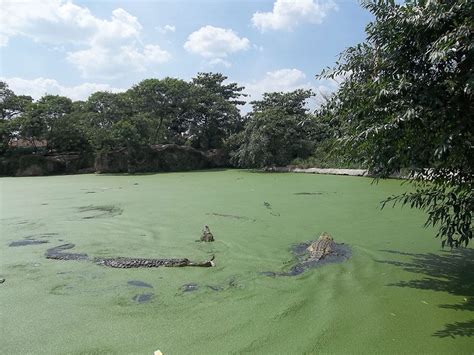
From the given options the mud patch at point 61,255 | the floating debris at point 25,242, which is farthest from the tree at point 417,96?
the floating debris at point 25,242

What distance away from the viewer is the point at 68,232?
4.82 metres

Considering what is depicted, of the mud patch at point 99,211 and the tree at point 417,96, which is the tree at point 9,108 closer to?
the mud patch at point 99,211

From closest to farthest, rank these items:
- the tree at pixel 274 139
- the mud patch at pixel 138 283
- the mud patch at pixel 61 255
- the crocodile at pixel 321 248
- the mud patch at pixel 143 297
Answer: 1. the mud patch at pixel 143 297
2. the mud patch at pixel 138 283
3. the crocodile at pixel 321 248
4. the mud patch at pixel 61 255
5. the tree at pixel 274 139

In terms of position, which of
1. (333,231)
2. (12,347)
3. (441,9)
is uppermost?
(441,9)

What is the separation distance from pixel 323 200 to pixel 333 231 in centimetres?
234

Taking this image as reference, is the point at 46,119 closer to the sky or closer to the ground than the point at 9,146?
closer to the sky

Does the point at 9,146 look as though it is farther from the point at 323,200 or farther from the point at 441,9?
the point at 441,9

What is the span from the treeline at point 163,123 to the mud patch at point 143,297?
11.3 m

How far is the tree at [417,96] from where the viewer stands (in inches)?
88.3

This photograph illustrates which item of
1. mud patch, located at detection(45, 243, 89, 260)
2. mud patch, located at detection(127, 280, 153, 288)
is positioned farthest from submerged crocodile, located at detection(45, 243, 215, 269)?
mud patch, located at detection(127, 280, 153, 288)

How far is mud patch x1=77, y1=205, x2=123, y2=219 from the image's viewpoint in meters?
5.98

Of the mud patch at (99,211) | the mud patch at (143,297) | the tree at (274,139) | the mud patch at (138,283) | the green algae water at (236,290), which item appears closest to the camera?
the green algae water at (236,290)

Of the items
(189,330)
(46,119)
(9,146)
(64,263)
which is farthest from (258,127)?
(189,330)

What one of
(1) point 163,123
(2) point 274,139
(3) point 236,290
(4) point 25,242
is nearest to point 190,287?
(3) point 236,290
